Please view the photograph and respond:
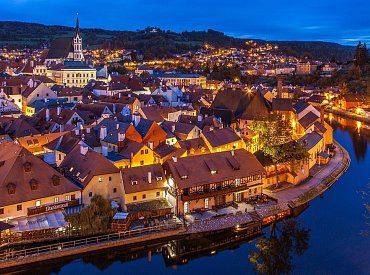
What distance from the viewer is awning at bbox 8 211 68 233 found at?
2313 centimetres

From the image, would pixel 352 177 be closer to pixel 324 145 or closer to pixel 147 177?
pixel 324 145

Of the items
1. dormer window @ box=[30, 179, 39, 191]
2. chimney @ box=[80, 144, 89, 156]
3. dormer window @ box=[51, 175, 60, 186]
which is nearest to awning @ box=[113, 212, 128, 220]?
dormer window @ box=[51, 175, 60, 186]

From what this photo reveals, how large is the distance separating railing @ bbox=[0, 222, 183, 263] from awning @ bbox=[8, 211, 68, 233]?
46.0 inches

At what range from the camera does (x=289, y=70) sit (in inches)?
5182

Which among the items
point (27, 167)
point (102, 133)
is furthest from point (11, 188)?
point (102, 133)

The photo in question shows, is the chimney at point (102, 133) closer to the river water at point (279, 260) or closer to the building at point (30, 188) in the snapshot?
the building at point (30, 188)

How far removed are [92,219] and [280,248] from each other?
10.1m

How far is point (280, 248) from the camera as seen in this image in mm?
24328

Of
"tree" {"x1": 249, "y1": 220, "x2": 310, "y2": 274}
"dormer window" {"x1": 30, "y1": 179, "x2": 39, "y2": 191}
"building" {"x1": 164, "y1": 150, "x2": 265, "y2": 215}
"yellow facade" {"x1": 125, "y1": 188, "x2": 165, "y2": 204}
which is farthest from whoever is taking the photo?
"building" {"x1": 164, "y1": 150, "x2": 265, "y2": 215}

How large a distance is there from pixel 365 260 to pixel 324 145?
71.5 feet

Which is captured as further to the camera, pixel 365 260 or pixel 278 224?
pixel 278 224

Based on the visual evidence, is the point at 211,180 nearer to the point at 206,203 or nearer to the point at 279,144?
the point at 206,203

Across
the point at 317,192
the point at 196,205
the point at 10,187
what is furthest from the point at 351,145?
the point at 10,187

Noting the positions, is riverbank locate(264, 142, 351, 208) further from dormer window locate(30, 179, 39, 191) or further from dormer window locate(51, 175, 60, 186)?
dormer window locate(30, 179, 39, 191)
